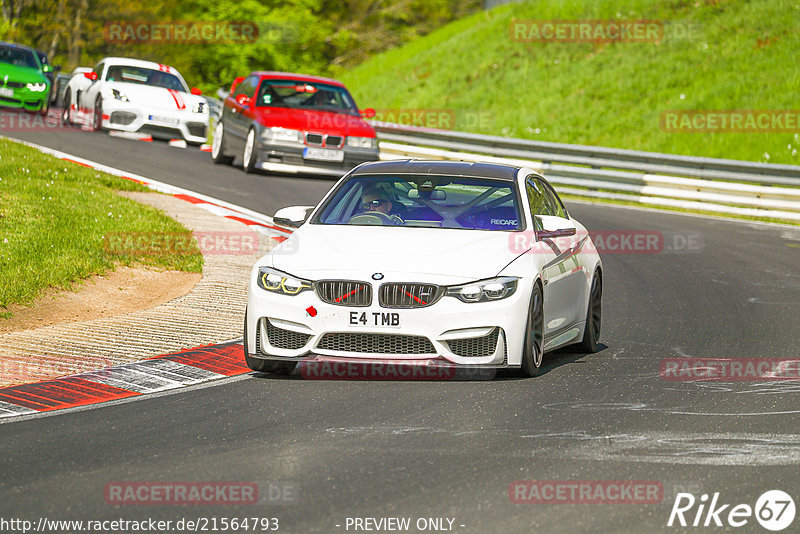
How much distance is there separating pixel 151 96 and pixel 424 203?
1712cm

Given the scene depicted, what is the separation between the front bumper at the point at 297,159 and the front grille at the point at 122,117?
14.2 feet

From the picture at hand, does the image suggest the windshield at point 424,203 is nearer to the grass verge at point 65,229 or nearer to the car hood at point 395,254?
the car hood at point 395,254

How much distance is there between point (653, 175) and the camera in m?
24.7

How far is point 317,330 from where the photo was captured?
27.7 ft

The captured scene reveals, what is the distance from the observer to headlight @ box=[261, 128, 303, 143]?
22594mm

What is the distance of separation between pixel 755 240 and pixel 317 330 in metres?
12.2

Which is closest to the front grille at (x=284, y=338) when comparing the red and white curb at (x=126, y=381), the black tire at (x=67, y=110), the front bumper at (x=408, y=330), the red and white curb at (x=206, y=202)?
the front bumper at (x=408, y=330)

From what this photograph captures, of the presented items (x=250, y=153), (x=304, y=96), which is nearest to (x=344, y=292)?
(x=250, y=153)

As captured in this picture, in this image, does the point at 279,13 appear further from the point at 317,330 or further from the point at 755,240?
the point at 317,330

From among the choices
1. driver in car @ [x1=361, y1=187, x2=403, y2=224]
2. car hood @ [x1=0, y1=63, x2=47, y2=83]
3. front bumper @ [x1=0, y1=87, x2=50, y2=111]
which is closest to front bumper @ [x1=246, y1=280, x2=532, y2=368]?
driver in car @ [x1=361, y1=187, x2=403, y2=224]

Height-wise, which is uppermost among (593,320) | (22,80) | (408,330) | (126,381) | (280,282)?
(280,282)

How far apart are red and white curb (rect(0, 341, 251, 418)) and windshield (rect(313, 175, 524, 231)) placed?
4.23 ft

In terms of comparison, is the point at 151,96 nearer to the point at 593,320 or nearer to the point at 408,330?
the point at 593,320

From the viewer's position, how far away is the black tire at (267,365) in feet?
29.0
